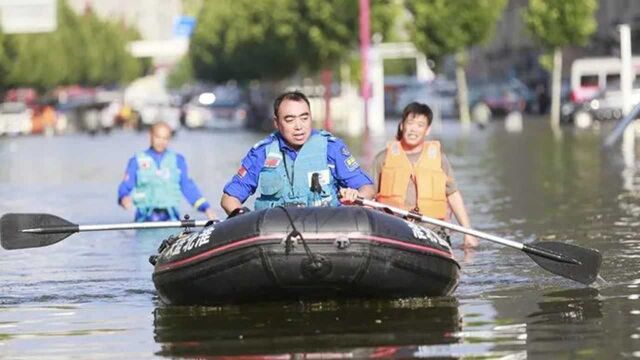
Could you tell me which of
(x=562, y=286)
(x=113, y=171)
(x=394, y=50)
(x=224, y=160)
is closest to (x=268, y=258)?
(x=562, y=286)

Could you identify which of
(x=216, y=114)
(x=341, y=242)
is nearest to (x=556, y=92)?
(x=216, y=114)

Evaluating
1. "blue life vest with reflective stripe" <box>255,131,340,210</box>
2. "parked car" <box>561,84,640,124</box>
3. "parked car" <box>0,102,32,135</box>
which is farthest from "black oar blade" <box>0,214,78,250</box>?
"parked car" <box>0,102,32,135</box>

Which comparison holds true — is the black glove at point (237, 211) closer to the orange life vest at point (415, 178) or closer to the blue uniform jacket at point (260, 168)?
the blue uniform jacket at point (260, 168)

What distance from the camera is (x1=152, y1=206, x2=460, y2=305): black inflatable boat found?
10984 millimetres

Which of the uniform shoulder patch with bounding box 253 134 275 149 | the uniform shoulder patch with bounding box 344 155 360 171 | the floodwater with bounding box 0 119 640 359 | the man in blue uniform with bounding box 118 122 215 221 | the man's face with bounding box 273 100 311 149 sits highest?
the man's face with bounding box 273 100 311 149

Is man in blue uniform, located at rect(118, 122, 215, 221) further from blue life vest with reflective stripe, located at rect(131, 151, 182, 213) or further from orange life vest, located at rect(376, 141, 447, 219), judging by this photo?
orange life vest, located at rect(376, 141, 447, 219)

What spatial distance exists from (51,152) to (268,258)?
42275mm

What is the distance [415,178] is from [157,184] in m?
3.22

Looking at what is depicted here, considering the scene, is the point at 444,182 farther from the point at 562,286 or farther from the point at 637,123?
the point at 637,123

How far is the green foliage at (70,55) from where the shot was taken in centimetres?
10731

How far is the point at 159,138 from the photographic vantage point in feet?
54.1

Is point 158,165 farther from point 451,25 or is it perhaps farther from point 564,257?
point 451,25

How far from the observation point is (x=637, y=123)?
57.8 meters

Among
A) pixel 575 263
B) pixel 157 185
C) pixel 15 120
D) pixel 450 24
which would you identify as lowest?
pixel 15 120
